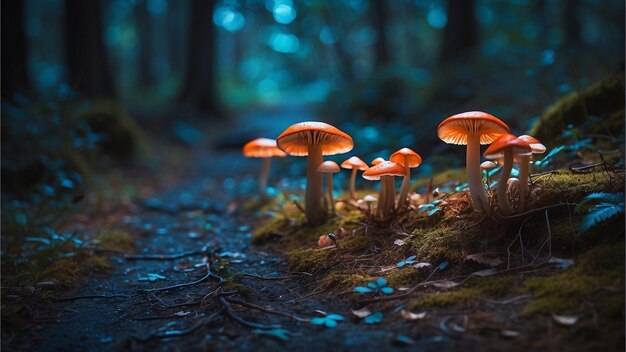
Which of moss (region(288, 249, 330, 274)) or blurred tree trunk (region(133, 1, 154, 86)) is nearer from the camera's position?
moss (region(288, 249, 330, 274))

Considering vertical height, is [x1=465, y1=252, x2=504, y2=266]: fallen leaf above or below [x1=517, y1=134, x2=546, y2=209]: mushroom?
below

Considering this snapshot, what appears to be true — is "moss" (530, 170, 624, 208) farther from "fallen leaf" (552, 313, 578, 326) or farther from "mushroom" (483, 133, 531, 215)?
"fallen leaf" (552, 313, 578, 326)

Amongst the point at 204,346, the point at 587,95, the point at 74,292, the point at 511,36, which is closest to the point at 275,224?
the point at 74,292

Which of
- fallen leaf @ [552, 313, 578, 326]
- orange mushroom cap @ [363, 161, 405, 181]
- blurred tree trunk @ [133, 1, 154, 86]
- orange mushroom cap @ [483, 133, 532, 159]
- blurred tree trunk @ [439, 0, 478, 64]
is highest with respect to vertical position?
blurred tree trunk @ [133, 1, 154, 86]

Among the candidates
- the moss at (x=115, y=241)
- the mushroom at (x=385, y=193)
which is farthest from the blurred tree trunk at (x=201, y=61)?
the mushroom at (x=385, y=193)

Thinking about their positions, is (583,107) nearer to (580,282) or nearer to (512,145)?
(512,145)

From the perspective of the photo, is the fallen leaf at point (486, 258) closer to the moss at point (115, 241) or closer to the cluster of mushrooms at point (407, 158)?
the cluster of mushrooms at point (407, 158)

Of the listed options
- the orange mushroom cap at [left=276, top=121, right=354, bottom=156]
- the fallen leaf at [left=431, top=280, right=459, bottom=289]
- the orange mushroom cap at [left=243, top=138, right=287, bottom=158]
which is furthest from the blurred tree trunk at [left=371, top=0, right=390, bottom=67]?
the fallen leaf at [left=431, top=280, right=459, bottom=289]

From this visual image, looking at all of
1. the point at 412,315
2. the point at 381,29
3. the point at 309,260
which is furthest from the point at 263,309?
the point at 381,29
